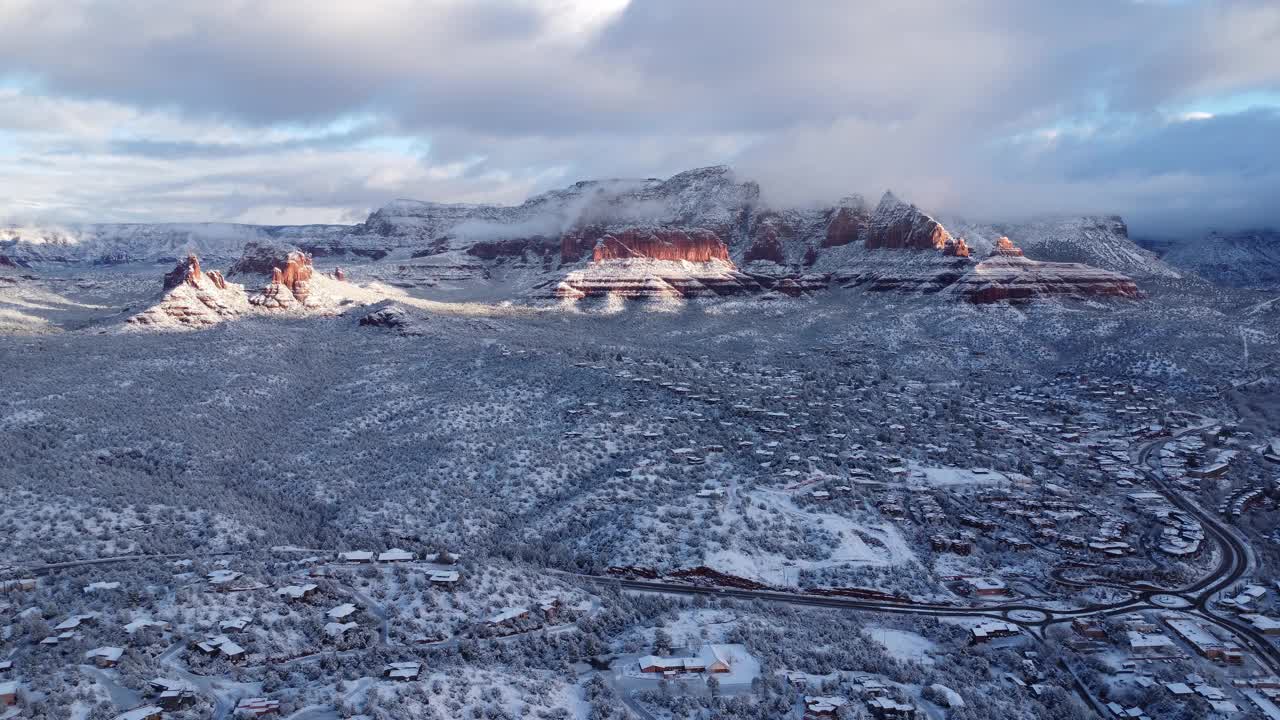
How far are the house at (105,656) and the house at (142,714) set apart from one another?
438 cm

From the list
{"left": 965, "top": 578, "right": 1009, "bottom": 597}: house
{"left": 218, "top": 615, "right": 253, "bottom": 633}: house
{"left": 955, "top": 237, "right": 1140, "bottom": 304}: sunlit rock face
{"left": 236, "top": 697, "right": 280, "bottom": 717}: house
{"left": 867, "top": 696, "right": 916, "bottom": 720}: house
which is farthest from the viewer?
{"left": 955, "top": 237, "right": 1140, "bottom": 304}: sunlit rock face

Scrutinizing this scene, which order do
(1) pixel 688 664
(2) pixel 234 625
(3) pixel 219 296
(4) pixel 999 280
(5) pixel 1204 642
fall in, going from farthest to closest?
(4) pixel 999 280, (3) pixel 219 296, (5) pixel 1204 642, (1) pixel 688 664, (2) pixel 234 625

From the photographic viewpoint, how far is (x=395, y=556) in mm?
52344

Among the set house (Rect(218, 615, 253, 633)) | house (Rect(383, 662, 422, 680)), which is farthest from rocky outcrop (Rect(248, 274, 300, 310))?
house (Rect(383, 662, 422, 680))

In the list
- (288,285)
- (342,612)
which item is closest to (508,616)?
(342,612)

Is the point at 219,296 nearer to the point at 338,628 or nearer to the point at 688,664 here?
the point at 338,628

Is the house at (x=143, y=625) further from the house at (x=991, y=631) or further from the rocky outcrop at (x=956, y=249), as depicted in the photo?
the rocky outcrop at (x=956, y=249)

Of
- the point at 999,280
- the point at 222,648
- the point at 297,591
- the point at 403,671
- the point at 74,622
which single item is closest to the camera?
the point at 403,671

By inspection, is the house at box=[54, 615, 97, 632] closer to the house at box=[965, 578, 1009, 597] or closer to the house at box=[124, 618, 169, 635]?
the house at box=[124, 618, 169, 635]

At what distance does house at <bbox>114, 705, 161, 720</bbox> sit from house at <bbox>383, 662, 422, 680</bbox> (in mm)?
9102

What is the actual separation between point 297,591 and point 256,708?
443 inches

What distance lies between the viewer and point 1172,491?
76562 millimetres

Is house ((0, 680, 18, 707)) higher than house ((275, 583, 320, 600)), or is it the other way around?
house ((0, 680, 18, 707))

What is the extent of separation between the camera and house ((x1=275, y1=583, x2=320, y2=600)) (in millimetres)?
44781
